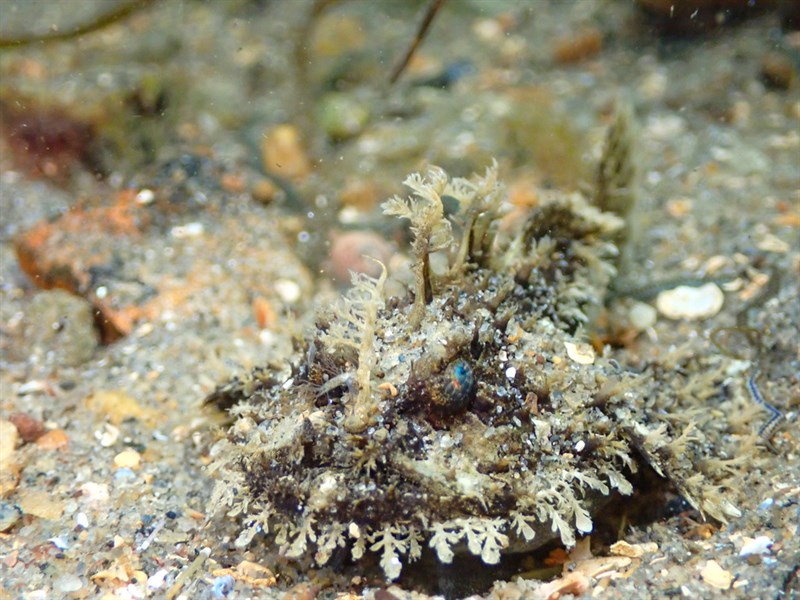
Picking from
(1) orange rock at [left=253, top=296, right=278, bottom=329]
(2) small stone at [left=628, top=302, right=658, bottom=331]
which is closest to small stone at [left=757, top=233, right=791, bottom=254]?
(2) small stone at [left=628, top=302, right=658, bottom=331]

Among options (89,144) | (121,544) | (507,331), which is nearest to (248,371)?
(121,544)

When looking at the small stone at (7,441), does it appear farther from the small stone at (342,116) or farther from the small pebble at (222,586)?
the small stone at (342,116)

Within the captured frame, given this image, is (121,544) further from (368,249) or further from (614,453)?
(368,249)

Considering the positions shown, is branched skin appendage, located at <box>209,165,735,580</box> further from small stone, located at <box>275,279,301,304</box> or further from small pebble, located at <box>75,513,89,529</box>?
small stone, located at <box>275,279,301,304</box>

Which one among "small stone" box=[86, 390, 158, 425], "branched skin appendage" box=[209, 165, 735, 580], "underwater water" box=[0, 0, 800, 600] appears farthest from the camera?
"small stone" box=[86, 390, 158, 425]

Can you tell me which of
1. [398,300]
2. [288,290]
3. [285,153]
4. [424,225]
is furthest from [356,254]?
[424,225]

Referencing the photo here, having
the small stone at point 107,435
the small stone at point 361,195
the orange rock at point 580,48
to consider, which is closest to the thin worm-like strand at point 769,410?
the small stone at point 361,195

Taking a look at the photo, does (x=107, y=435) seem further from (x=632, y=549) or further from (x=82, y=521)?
(x=632, y=549)
